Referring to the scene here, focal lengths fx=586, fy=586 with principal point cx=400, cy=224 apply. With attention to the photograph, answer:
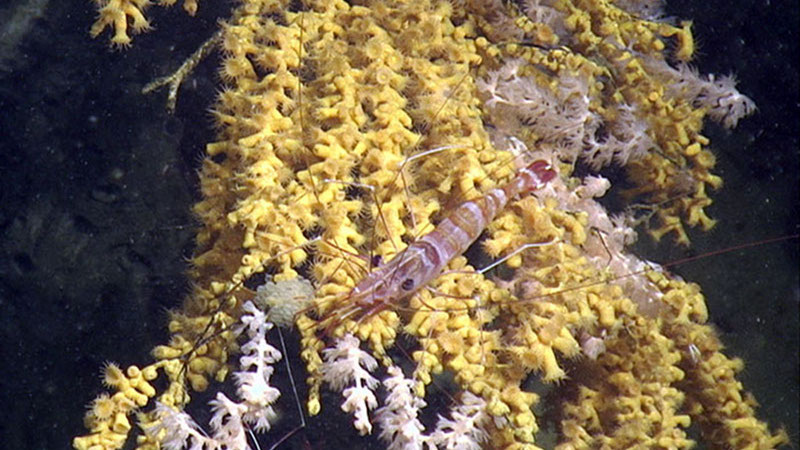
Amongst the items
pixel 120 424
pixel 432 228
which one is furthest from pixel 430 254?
pixel 120 424

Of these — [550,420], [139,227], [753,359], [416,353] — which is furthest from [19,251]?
[753,359]

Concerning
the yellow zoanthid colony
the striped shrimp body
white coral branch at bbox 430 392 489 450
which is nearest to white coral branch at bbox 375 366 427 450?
the yellow zoanthid colony

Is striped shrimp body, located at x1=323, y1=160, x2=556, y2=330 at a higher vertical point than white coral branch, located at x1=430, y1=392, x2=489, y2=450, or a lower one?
higher

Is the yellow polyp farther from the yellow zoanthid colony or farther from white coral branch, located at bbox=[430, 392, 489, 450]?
white coral branch, located at bbox=[430, 392, 489, 450]

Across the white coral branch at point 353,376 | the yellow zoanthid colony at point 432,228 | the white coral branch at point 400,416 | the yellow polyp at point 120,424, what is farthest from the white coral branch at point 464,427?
the yellow polyp at point 120,424

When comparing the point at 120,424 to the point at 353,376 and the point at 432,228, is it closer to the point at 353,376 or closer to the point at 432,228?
the point at 353,376

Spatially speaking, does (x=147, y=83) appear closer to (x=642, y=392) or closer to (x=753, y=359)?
(x=642, y=392)

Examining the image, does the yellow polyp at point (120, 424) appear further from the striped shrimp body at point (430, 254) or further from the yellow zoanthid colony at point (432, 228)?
the striped shrimp body at point (430, 254)
